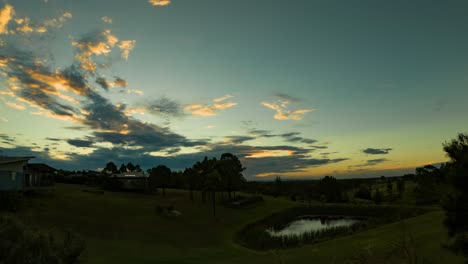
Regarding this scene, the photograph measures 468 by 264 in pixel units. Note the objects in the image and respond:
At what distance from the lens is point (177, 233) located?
2029 inches

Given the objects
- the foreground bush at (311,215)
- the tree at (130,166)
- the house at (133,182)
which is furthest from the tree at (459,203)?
the tree at (130,166)

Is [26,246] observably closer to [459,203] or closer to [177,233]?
[459,203]

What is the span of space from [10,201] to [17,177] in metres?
8.60

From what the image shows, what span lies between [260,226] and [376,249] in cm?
4515

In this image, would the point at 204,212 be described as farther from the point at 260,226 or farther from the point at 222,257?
the point at 222,257

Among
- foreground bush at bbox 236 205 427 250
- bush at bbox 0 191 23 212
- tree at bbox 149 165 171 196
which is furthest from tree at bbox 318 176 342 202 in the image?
bush at bbox 0 191 23 212

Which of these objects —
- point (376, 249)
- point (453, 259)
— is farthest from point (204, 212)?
point (453, 259)

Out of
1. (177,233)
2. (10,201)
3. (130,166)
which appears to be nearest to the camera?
(10,201)

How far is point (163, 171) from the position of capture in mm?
94812

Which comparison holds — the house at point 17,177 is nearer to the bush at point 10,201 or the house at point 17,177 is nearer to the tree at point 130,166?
the bush at point 10,201

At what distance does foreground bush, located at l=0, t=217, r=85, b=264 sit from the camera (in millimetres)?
12000

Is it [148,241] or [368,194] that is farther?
[368,194]

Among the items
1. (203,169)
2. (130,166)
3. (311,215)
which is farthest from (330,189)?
(130,166)

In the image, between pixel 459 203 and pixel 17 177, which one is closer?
pixel 459 203
